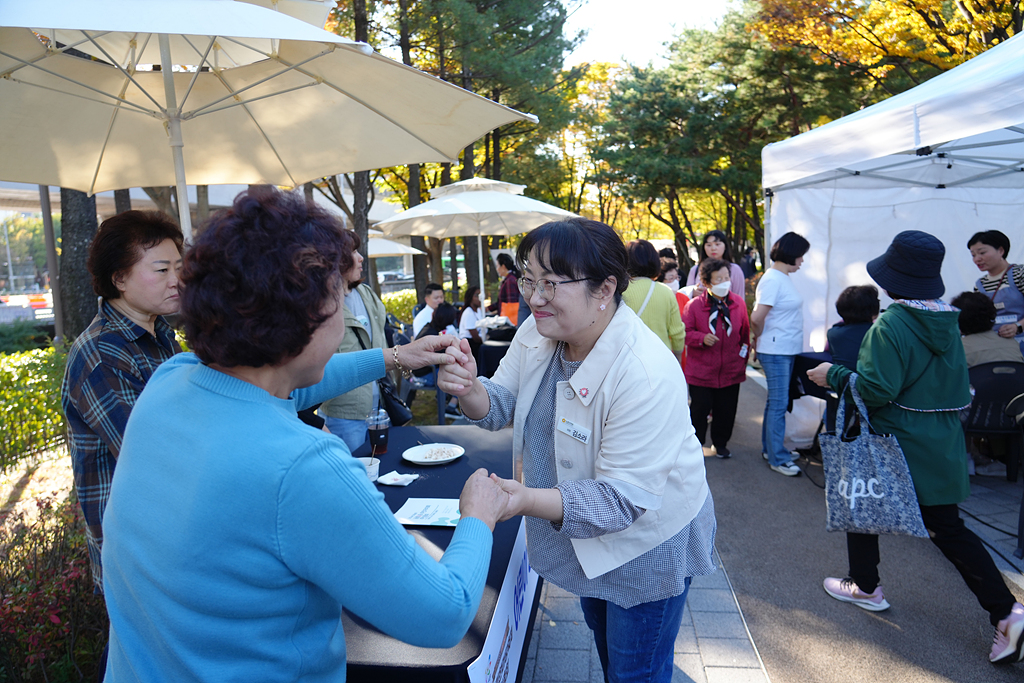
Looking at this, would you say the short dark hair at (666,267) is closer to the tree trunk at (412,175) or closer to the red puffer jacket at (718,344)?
the red puffer jacket at (718,344)

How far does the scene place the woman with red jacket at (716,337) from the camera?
536cm

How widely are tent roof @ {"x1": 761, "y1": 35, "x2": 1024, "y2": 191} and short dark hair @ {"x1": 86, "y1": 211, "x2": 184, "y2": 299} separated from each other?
4.32 m

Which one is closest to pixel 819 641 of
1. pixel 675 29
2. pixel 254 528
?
pixel 254 528

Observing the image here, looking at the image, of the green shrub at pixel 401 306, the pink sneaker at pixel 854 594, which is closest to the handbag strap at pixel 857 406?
the pink sneaker at pixel 854 594

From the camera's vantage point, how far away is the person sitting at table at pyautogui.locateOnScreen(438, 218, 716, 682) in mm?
1649

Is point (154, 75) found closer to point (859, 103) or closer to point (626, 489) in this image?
point (626, 489)

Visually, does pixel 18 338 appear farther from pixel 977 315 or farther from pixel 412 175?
pixel 977 315

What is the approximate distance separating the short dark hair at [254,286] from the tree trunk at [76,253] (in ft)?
20.9

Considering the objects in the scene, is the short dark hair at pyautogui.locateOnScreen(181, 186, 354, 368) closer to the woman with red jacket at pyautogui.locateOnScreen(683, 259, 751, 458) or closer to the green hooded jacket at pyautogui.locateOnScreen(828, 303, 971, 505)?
the green hooded jacket at pyautogui.locateOnScreen(828, 303, 971, 505)

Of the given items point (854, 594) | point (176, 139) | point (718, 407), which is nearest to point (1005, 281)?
point (718, 407)

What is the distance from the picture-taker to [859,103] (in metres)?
16.6

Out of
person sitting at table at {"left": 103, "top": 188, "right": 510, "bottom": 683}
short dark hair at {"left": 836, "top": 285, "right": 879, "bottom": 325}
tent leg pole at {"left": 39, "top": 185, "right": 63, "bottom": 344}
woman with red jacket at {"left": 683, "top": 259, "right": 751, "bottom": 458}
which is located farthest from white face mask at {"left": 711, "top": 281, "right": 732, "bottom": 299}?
tent leg pole at {"left": 39, "top": 185, "right": 63, "bottom": 344}

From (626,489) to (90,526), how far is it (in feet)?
5.64

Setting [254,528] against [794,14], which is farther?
[794,14]
